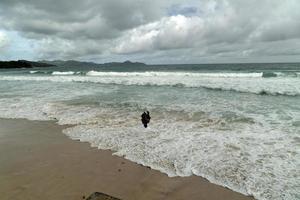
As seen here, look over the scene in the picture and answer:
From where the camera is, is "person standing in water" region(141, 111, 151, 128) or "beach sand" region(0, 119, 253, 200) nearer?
"beach sand" region(0, 119, 253, 200)

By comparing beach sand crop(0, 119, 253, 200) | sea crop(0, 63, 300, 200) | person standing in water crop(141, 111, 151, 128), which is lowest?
beach sand crop(0, 119, 253, 200)

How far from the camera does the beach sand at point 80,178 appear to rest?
5.10 m

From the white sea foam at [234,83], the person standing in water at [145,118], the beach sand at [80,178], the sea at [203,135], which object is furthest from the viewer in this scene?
the white sea foam at [234,83]

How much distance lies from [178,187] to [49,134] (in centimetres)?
541

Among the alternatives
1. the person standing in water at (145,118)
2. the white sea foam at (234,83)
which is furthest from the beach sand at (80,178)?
the white sea foam at (234,83)

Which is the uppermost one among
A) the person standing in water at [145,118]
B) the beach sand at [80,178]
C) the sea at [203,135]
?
the person standing in water at [145,118]

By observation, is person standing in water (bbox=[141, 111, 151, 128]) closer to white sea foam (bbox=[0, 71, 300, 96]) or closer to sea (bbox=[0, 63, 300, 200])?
sea (bbox=[0, 63, 300, 200])

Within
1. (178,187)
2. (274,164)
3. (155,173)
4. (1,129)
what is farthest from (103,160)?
(1,129)

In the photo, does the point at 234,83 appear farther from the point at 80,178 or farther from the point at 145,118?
the point at 80,178

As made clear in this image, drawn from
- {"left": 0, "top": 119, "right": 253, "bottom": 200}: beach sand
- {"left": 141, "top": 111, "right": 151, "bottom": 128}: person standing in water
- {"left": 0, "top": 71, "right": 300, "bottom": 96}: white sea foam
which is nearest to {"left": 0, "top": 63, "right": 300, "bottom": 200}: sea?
{"left": 141, "top": 111, "right": 151, "bottom": 128}: person standing in water

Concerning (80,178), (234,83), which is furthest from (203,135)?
(234,83)

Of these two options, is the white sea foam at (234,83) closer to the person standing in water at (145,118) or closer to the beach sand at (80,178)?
the person standing in water at (145,118)

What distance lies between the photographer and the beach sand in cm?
510

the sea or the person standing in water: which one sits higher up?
the person standing in water
